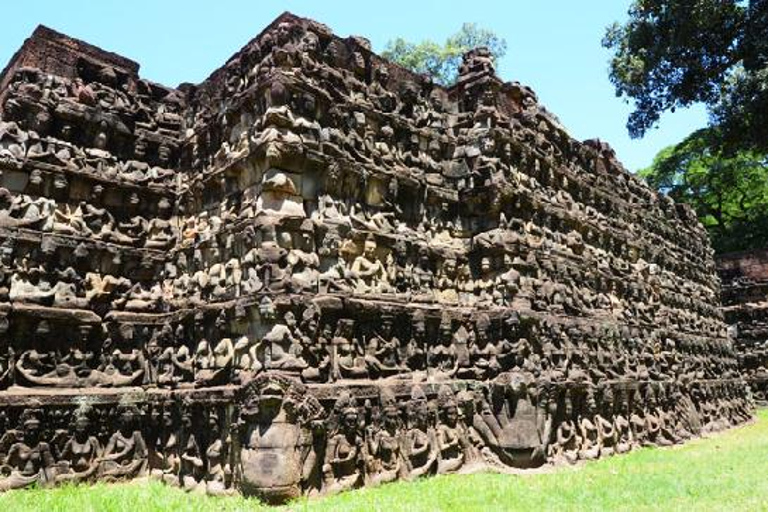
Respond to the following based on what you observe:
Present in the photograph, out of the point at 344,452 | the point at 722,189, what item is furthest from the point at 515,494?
the point at 722,189

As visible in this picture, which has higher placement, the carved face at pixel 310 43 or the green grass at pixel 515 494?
the carved face at pixel 310 43

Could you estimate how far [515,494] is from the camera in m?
8.00

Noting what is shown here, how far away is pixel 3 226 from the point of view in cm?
924

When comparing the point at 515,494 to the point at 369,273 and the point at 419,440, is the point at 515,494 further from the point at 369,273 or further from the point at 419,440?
the point at 369,273

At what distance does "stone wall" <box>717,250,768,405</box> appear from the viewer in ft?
81.0

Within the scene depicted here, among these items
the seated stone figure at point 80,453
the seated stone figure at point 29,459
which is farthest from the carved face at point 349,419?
the seated stone figure at point 29,459

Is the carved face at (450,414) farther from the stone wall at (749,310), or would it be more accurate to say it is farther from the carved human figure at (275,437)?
the stone wall at (749,310)

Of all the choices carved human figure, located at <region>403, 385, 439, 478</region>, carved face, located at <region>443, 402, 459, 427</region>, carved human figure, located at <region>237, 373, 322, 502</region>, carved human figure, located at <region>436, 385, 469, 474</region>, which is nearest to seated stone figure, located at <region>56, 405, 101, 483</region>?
carved human figure, located at <region>237, 373, 322, 502</region>

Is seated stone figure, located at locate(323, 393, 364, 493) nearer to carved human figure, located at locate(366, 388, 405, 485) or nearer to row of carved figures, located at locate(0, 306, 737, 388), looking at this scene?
carved human figure, located at locate(366, 388, 405, 485)

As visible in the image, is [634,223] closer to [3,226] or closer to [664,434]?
[664,434]

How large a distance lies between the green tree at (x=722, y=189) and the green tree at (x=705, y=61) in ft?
60.8

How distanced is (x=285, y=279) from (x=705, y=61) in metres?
11.2

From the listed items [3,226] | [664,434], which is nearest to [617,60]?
[664,434]

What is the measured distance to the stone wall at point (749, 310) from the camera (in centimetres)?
2470
